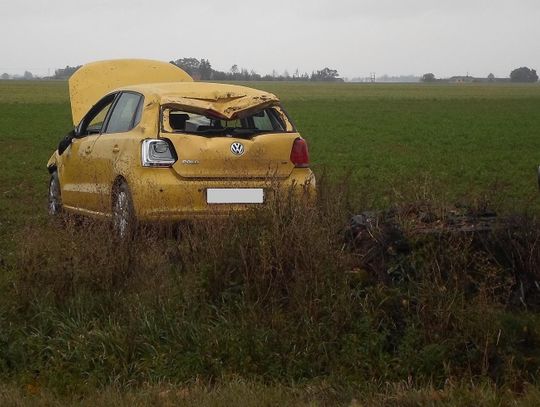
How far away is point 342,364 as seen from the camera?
552 centimetres

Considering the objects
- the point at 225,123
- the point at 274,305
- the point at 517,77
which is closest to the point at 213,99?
the point at 225,123

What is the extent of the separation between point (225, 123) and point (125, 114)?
3.42 feet

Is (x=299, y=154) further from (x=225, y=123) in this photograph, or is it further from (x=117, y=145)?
(x=117, y=145)

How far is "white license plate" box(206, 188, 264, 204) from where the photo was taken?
26.5 feet

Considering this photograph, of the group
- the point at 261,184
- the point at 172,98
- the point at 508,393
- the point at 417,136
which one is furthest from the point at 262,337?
the point at 417,136

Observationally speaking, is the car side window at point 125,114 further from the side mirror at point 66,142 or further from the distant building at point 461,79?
the distant building at point 461,79

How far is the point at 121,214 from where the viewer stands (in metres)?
7.98

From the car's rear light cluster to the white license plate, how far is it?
435 mm

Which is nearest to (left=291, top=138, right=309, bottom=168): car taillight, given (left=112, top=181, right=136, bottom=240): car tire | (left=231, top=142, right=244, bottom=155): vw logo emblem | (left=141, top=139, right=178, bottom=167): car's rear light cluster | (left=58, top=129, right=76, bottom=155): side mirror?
(left=231, top=142, right=244, bottom=155): vw logo emblem

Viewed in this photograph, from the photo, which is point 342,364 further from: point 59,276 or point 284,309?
point 59,276

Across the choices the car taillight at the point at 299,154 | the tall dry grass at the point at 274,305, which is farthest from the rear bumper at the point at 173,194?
the tall dry grass at the point at 274,305

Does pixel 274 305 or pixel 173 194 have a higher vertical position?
pixel 173 194

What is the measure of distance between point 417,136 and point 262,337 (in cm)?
2833

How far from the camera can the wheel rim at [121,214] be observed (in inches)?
296
